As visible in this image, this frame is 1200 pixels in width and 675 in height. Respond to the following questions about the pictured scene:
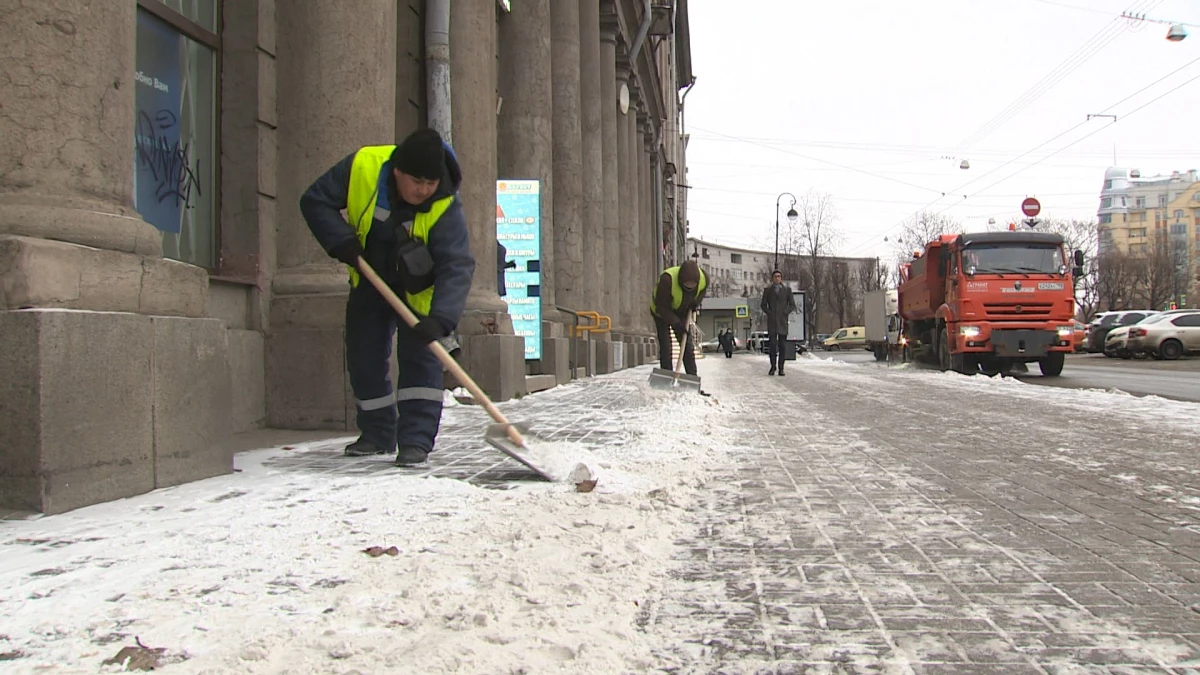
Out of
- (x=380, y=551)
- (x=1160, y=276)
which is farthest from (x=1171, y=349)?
(x=1160, y=276)

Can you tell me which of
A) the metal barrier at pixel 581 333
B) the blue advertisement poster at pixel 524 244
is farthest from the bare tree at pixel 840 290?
the blue advertisement poster at pixel 524 244

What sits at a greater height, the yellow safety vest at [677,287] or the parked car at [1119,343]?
the yellow safety vest at [677,287]

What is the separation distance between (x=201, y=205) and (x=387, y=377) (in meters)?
2.51

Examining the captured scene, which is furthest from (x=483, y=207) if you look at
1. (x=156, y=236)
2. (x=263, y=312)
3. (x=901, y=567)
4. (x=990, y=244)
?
(x=990, y=244)

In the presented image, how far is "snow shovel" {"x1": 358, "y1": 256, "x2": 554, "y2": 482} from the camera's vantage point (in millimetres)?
4078

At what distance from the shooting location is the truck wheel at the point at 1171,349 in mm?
25531

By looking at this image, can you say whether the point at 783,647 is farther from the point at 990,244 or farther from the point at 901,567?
the point at 990,244

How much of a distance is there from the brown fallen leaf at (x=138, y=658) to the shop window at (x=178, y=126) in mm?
4295

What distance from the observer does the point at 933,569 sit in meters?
2.72

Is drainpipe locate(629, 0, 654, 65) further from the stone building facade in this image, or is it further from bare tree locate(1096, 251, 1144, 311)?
bare tree locate(1096, 251, 1144, 311)

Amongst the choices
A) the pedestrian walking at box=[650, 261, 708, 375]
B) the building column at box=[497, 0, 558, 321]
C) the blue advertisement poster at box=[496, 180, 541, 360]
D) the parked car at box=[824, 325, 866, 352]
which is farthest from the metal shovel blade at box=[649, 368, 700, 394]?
the parked car at box=[824, 325, 866, 352]

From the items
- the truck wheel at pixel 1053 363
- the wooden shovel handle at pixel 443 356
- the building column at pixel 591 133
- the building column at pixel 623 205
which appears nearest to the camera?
the wooden shovel handle at pixel 443 356

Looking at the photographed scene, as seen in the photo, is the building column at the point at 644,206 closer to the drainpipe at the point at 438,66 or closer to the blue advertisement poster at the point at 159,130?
the drainpipe at the point at 438,66

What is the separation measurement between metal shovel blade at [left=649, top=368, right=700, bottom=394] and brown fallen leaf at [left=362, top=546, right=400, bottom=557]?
7088mm
